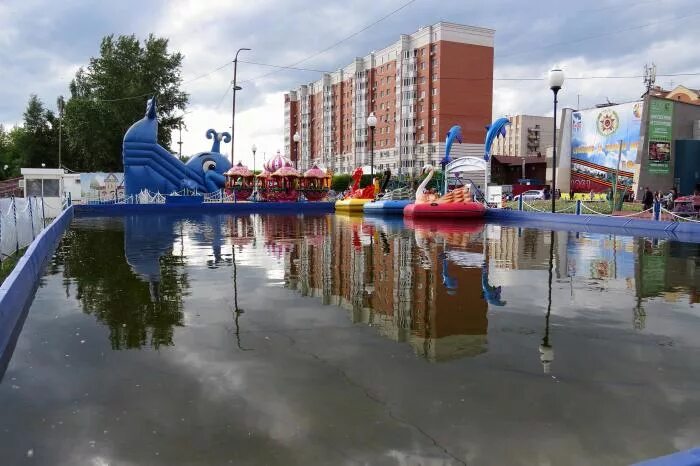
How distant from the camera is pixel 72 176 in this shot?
38875mm

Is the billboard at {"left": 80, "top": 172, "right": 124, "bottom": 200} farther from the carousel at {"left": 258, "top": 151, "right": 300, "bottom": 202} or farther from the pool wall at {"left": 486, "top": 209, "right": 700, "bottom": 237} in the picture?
the pool wall at {"left": 486, "top": 209, "right": 700, "bottom": 237}

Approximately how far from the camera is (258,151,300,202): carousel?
132ft

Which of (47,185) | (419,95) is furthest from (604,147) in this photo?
(47,185)

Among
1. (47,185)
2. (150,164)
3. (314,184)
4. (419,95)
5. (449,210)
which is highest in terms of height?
(419,95)

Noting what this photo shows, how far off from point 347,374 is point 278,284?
449cm

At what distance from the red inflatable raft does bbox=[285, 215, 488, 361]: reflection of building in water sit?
10.5 m

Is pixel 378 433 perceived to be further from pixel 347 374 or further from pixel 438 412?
pixel 347 374

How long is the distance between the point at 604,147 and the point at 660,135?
14.2ft

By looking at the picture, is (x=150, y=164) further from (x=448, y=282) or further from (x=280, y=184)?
(x=448, y=282)

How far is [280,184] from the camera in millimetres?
41250

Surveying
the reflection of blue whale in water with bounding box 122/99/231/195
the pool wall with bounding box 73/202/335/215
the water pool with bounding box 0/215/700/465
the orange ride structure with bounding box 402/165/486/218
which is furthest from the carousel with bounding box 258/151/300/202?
the water pool with bounding box 0/215/700/465

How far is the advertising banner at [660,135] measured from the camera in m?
41.8

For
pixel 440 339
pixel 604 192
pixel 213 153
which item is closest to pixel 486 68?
pixel 604 192

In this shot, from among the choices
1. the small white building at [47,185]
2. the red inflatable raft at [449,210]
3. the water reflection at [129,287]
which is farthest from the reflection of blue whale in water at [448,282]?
the small white building at [47,185]
